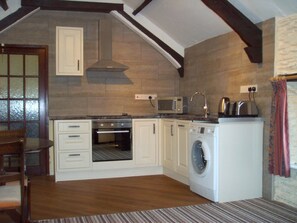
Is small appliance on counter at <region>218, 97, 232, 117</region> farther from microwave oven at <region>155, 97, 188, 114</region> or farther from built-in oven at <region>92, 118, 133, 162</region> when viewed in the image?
built-in oven at <region>92, 118, 133, 162</region>

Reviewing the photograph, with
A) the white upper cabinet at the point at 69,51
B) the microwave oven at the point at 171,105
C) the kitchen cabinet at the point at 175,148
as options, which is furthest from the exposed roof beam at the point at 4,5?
the kitchen cabinet at the point at 175,148

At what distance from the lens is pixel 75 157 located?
479 centimetres

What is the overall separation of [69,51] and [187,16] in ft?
5.99

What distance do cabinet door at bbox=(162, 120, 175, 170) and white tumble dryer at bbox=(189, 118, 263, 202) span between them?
2.88 ft

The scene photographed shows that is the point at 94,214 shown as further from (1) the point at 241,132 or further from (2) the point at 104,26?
(2) the point at 104,26

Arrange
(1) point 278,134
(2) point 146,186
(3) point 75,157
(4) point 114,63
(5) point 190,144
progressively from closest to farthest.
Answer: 1. (1) point 278,134
2. (5) point 190,144
3. (2) point 146,186
4. (3) point 75,157
5. (4) point 114,63

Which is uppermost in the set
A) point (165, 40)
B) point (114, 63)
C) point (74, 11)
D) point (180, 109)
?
point (74, 11)

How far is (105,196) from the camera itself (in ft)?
13.0

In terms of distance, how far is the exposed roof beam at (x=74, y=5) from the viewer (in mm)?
4973

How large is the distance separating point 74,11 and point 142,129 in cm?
219

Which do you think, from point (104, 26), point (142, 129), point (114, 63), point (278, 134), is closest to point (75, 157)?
point (142, 129)

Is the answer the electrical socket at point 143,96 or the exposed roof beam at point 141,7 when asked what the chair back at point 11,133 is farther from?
the electrical socket at point 143,96

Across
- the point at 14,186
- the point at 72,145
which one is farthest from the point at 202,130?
the point at 14,186

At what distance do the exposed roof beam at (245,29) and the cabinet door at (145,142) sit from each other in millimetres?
1844
